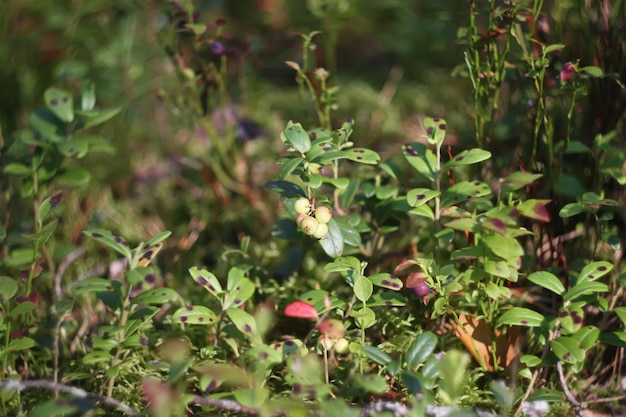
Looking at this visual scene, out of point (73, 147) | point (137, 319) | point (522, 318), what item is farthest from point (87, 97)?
point (522, 318)

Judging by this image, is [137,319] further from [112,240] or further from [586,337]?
[586,337]

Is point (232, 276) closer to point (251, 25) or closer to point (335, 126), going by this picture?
point (335, 126)

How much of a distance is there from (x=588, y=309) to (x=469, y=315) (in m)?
0.35

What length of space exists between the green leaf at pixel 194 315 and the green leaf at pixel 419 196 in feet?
1.73

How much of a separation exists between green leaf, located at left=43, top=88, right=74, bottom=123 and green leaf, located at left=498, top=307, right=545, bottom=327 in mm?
1348

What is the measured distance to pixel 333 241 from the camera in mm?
1437

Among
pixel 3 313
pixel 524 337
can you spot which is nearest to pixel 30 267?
pixel 3 313

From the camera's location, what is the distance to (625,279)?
1.39 metres

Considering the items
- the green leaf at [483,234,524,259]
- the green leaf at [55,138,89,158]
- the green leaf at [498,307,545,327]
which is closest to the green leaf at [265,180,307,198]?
the green leaf at [483,234,524,259]

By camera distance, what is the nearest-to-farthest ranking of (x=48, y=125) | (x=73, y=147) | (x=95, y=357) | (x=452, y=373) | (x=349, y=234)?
(x=452, y=373) < (x=95, y=357) < (x=349, y=234) < (x=73, y=147) < (x=48, y=125)

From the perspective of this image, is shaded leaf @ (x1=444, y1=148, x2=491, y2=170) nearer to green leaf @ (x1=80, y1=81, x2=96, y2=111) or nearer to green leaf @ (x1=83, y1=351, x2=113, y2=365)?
green leaf @ (x1=83, y1=351, x2=113, y2=365)

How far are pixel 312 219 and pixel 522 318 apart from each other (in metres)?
0.53

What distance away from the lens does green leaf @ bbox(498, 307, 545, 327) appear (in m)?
1.42

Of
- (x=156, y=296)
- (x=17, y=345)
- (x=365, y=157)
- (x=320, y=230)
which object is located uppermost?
(x=365, y=157)
